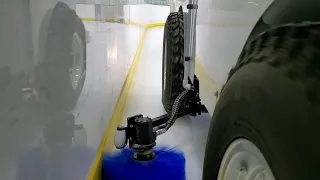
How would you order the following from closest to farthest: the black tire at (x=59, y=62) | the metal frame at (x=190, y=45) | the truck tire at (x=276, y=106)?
the truck tire at (x=276, y=106)
the black tire at (x=59, y=62)
the metal frame at (x=190, y=45)

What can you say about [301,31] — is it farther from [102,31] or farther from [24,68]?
[102,31]

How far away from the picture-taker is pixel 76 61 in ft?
4.07

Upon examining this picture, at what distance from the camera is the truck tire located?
0.50 m

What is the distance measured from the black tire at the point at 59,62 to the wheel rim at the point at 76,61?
2 centimetres

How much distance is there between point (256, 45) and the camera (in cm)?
69

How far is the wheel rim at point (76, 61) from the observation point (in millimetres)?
1194

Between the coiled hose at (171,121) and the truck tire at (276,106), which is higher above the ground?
the truck tire at (276,106)

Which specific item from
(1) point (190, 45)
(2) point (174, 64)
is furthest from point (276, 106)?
(2) point (174, 64)

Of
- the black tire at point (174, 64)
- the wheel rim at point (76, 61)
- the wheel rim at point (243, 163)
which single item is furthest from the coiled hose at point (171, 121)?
the wheel rim at point (243, 163)

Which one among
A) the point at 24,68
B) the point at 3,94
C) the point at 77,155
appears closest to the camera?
the point at 3,94

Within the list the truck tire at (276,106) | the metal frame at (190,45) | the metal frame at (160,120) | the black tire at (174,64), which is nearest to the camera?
the truck tire at (276,106)

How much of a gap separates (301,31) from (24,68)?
0.56 metres

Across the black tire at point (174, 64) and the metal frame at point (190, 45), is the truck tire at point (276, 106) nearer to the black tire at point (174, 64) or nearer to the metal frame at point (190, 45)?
the metal frame at point (190, 45)

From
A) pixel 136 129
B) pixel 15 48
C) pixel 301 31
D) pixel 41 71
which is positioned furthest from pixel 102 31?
pixel 301 31
